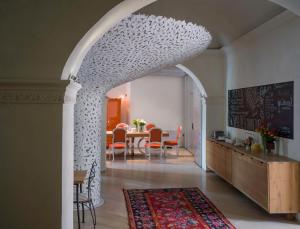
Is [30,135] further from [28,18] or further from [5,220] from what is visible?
[28,18]

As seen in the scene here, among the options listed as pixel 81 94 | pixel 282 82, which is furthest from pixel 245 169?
pixel 81 94

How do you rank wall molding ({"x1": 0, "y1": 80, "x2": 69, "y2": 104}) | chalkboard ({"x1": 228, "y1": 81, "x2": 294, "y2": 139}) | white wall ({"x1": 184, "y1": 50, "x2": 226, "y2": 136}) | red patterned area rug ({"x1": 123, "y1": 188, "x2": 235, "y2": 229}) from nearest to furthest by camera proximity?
wall molding ({"x1": 0, "y1": 80, "x2": 69, "y2": 104}), red patterned area rug ({"x1": 123, "y1": 188, "x2": 235, "y2": 229}), chalkboard ({"x1": 228, "y1": 81, "x2": 294, "y2": 139}), white wall ({"x1": 184, "y1": 50, "x2": 226, "y2": 136})

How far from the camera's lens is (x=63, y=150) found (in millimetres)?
2148

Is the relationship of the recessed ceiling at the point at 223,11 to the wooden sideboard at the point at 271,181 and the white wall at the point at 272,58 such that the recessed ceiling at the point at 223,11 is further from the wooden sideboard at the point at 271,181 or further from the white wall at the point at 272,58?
the wooden sideboard at the point at 271,181

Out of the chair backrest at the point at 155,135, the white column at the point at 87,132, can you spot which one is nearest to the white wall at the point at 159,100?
the chair backrest at the point at 155,135

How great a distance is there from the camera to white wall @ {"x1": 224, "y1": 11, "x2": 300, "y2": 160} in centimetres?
427

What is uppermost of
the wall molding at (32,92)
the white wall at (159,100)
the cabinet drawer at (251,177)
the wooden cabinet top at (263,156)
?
the white wall at (159,100)

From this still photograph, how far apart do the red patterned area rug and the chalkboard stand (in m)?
1.60

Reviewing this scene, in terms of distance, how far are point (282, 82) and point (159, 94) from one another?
732 centimetres

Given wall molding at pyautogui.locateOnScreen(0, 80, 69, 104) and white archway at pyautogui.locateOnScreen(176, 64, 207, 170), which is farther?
white archway at pyautogui.locateOnScreen(176, 64, 207, 170)

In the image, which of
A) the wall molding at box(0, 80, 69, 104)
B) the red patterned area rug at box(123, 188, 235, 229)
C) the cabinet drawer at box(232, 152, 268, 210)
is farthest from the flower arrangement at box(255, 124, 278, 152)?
the wall molding at box(0, 80, 69, 104)

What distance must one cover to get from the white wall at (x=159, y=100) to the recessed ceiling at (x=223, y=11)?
5.91 m

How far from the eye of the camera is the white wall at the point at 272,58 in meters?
4.27

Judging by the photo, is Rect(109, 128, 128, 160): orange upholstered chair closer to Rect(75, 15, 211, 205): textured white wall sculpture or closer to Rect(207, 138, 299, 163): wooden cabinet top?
Rect(75, 15, 211, 205): textured white wall sculpture
